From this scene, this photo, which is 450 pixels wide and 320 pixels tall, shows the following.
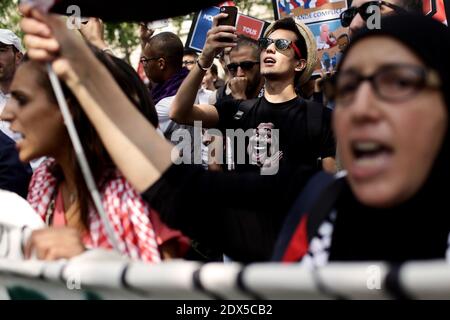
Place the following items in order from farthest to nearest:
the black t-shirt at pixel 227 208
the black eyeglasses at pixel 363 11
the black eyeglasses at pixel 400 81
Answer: the black eyeglasses at pixel 363 11 < the black t-shirt at pixel 227 208 < the black eyeglasses at pixel 400 81

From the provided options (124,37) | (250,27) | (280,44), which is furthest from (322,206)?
(124,37)

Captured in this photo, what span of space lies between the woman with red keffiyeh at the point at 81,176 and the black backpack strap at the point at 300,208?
72cm

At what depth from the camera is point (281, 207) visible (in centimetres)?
165

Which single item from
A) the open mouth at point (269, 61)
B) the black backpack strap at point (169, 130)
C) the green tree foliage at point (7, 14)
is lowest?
the black backpack strap at point (169, 130)

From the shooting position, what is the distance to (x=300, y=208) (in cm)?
156

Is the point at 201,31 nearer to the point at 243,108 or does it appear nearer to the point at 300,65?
the point at 300,65

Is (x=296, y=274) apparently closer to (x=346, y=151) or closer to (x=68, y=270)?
(x=346, y=151)

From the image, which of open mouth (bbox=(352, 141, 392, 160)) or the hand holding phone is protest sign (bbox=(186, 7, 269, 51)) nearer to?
the hand holding phone

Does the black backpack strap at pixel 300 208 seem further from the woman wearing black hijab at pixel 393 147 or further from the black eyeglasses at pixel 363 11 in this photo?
the black eyeglasses at pixel 363 11

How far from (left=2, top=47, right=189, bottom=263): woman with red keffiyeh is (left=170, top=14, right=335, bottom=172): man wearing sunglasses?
1.58 m

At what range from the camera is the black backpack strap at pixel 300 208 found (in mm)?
1544

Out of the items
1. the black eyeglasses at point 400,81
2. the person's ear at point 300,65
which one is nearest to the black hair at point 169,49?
the person's ear at point 300,65

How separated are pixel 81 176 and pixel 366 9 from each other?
1750 millimetres
